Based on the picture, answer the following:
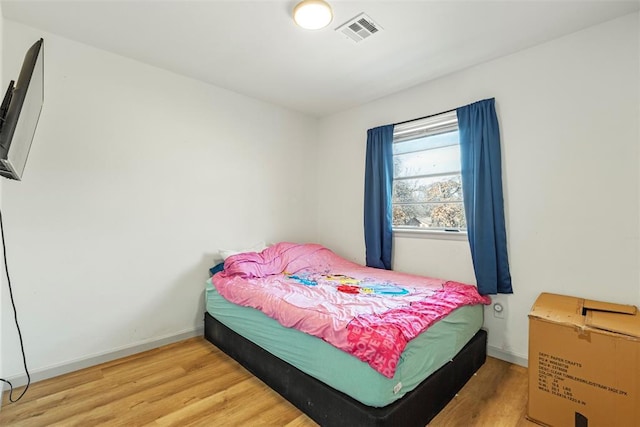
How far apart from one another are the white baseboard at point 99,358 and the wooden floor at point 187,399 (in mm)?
58

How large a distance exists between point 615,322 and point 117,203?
3493 mm

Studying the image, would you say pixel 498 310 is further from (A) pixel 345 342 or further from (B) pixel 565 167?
(A) pixel 345 342

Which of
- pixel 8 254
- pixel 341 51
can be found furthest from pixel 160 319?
pixel 341 51

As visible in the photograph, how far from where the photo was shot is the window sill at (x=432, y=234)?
8.66 feet

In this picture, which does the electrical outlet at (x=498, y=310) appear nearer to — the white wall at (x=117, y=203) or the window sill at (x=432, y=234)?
the window sill at (x=432, y=234)

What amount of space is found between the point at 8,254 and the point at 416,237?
3259 millimetres

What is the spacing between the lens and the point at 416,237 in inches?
116

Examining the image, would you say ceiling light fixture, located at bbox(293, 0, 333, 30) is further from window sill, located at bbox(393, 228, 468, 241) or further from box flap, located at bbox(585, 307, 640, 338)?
box flap, located at bbox(585, 307, 640, 338)

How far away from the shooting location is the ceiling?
1.85 meters

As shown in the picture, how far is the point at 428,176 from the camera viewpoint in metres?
2.90

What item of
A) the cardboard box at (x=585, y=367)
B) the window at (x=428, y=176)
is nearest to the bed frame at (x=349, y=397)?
the cardboard box at (x=585, y=367)

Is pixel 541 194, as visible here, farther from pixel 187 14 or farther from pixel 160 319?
pixel 160 319

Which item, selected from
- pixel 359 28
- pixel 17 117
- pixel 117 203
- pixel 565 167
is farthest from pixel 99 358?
pixel 565 167

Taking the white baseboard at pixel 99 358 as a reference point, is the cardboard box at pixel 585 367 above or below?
above
